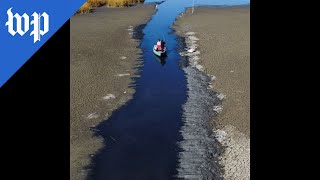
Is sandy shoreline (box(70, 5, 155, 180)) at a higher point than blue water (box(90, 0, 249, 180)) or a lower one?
higher

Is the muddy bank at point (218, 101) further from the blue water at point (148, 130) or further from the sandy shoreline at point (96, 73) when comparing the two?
the sandy shoreline at point (96, 73)

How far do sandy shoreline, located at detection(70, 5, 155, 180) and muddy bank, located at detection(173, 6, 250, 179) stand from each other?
4280 mm

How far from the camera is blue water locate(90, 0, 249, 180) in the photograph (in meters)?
17.9

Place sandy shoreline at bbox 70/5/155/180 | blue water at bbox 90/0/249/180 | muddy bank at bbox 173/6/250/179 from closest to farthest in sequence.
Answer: blue water at bbox 90/0/249/180
muddy bank at bbox 173/6/250/179
sandy shoreline at bbox 70/5/155/180

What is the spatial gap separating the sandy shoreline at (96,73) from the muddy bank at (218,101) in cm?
428

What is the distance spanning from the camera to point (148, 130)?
21.4 meters

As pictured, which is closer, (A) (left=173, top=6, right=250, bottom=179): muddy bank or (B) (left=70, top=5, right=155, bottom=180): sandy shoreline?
(A) (left=173, top=6, right=250, bottom=179): muddy bank

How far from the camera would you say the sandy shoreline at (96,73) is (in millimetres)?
20125

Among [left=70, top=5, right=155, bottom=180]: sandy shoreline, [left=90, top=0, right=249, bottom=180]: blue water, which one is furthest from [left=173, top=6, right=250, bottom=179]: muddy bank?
[left=70, top=5, right=155, bottom=180]: sandy shoreline

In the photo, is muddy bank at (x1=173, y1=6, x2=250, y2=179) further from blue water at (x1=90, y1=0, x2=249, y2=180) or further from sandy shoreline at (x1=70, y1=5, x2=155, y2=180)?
sandy shoreline at (x1=70, y1=5, x2=155, y2=180)

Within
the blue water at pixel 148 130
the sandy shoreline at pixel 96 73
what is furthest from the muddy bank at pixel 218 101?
the sandy shoreline at pixel 96 73

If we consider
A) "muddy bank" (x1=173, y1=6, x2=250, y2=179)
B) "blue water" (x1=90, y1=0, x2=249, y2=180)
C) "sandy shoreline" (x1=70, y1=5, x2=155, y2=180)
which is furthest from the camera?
"sandy shoreline" (x1=70, y1=5, x2=155, y2=180)
